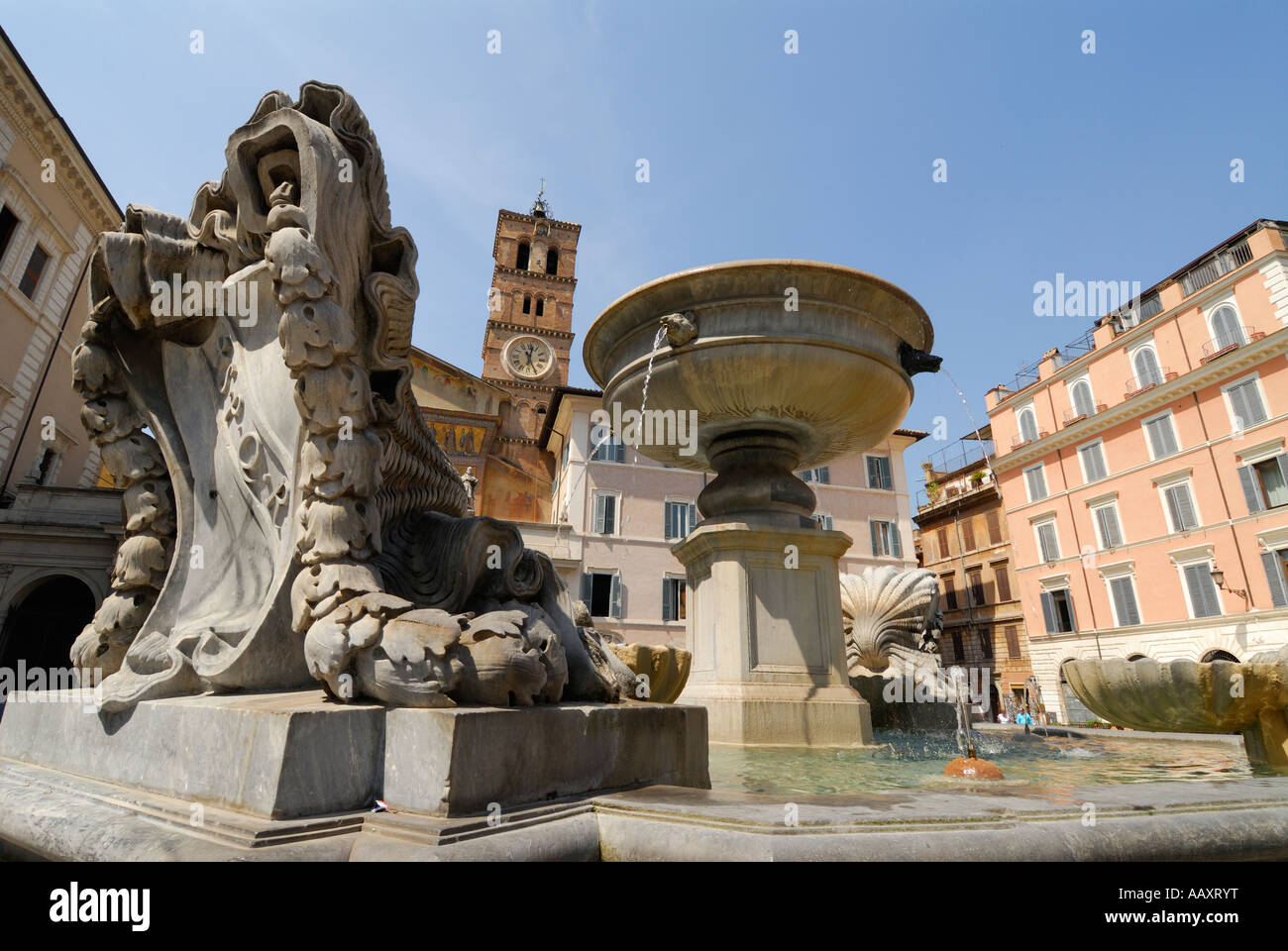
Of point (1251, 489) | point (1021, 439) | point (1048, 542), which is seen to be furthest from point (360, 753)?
point (1021, 439)

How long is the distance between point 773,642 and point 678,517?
65.6 ft

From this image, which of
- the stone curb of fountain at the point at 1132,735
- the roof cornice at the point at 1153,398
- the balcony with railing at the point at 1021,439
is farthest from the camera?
the balcony with railing at the point at 1021,439

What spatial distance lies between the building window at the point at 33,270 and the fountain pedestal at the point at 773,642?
74.4 ft

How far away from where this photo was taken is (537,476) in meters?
41.2

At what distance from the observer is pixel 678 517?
25.1 metres

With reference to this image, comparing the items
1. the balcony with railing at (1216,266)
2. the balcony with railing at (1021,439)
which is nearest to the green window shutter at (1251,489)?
the balcony with railing at (1216,266)

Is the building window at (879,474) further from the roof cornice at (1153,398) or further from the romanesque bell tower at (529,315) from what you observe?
the romanesque bell tower at (529,315)

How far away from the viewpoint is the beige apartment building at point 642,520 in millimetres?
23438

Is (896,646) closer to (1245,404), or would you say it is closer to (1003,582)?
(1245,404)

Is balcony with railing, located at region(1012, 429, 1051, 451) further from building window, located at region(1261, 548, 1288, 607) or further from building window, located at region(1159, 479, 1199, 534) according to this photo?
building window, located at region(1261, 548, 1288, 607)

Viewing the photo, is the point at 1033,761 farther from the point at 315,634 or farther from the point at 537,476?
the point at 537,476

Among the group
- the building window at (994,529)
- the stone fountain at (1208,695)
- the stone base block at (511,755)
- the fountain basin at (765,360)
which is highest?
the building window at (994,529)
